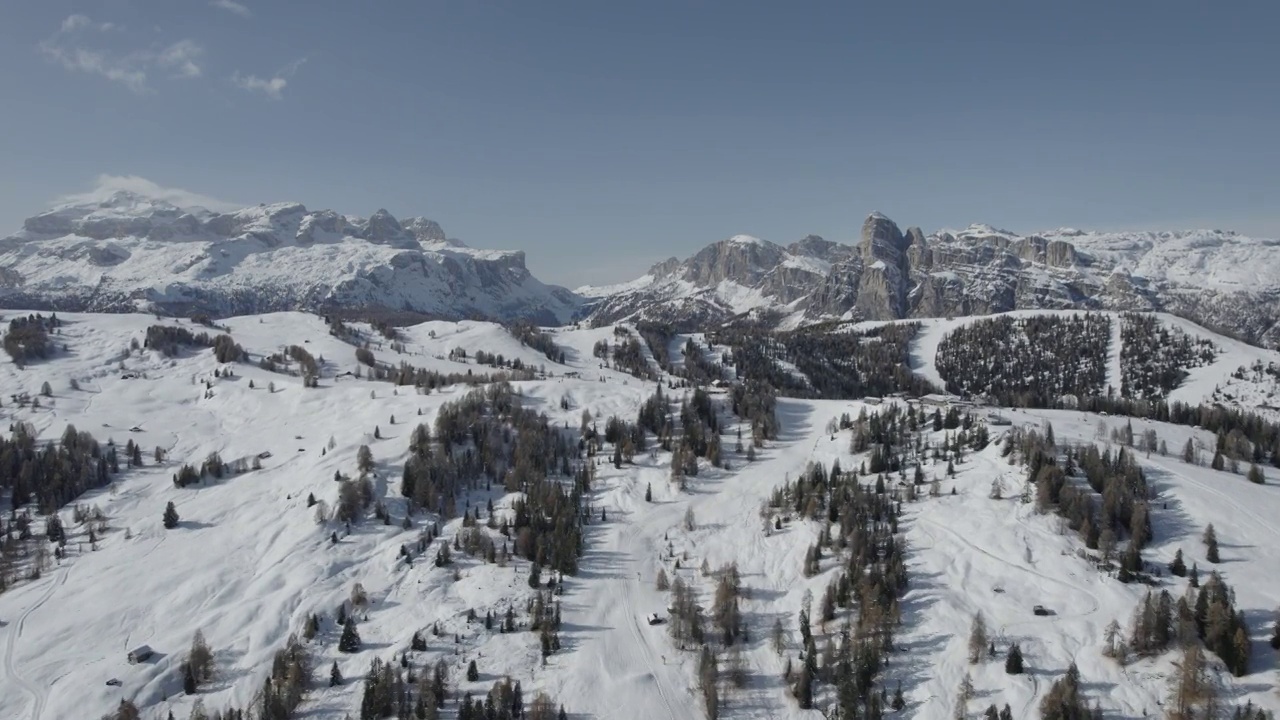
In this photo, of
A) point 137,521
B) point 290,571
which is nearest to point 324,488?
point 290,571

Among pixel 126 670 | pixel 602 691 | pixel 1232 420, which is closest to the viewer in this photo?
pixel 602 691

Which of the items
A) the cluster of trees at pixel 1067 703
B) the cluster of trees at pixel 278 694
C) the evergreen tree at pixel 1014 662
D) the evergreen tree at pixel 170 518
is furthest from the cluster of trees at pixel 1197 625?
the evergreen tree at pixel 170 518

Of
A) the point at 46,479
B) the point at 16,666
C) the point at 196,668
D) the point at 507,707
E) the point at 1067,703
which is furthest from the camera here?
the point at 46,479

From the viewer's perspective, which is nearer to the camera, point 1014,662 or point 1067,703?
point 1067,703

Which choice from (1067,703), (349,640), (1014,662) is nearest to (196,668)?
(349,640)

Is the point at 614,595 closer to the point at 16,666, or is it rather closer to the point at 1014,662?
the point at 1014,662

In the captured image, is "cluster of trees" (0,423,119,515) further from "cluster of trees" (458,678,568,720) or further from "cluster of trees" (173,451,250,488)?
"cluster of trees" (458,678,568,720)

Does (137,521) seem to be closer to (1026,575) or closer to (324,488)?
(324,488)

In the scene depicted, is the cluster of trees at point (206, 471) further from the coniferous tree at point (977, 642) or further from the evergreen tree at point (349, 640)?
the coniferous tree at point (977, 642)
